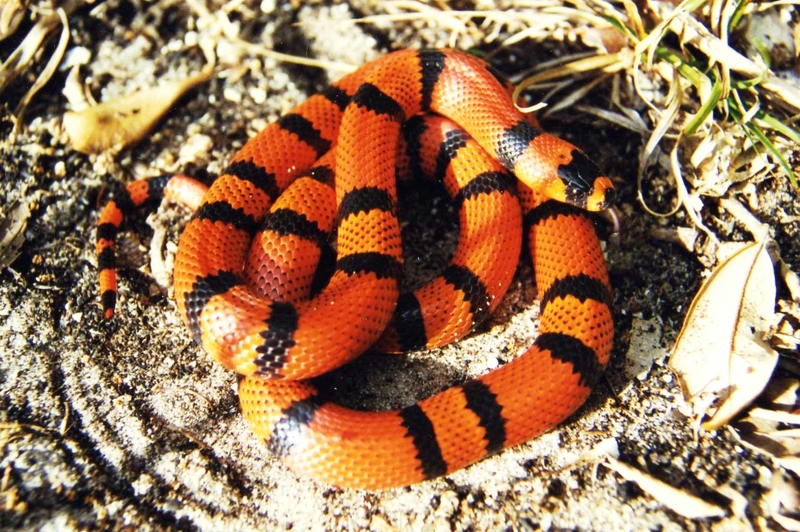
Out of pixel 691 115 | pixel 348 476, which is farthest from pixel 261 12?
pixel 348 476

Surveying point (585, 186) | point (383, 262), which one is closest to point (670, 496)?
point (585, 186)

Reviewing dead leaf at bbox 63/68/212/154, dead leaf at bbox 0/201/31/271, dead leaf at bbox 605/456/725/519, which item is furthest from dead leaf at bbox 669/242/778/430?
dead leaf at bbox 0/201/31/271

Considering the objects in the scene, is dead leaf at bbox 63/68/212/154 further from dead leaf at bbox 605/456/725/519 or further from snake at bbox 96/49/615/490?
dead leaf at bbox 605/456/725/519

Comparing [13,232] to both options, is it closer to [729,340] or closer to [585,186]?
[585,186]

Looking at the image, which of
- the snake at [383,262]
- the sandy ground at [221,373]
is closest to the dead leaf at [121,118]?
the sandy ground at [221,373]

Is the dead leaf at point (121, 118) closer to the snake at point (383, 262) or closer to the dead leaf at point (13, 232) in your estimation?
the snake at point (383, 262)

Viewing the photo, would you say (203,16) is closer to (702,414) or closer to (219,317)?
(219,317)
